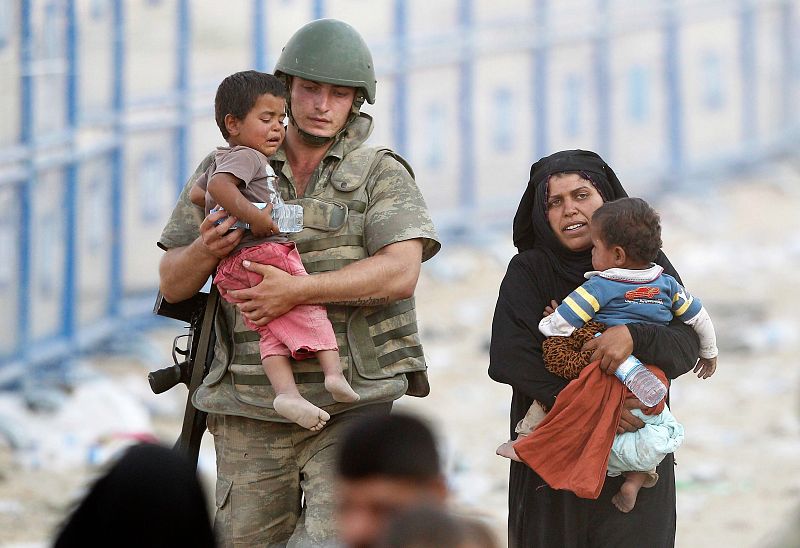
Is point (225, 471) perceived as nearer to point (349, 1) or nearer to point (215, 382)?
point (215, 382)

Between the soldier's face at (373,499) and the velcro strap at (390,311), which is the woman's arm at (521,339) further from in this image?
the soldier's face at (373,499)

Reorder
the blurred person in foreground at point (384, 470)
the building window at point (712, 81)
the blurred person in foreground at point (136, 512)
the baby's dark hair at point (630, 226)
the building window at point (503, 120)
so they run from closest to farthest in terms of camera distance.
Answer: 1. the blurred person in foreground at point (136, 512)
2. the blurred person in foreground at point (384, 470)
3. the baby's dark hair at point (630, 226)
4. the building window at point (503, 120)
5. the building window at point (712, 81)

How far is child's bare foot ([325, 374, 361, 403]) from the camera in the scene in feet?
13.1

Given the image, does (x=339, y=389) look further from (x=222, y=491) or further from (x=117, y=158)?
(x=117, y=158)

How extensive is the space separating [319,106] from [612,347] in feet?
3.46

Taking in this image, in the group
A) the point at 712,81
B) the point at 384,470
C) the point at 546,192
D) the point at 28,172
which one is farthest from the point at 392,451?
the point at 712,81

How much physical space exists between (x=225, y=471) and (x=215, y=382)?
0.83ft

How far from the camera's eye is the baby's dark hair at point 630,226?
3.88 metres

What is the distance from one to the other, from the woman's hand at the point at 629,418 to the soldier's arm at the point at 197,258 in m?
1.11

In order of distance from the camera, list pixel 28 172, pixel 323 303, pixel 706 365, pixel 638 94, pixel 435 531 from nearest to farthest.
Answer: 1. pixel 435 531
2. pixel 323 303
3. pixel 706 365
4. pixel 28 172
5. pixel 638 94

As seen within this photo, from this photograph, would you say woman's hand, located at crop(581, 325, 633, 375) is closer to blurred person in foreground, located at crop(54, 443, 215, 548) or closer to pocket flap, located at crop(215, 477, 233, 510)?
pocket flap, located at crop(215, 477, 233, 510)

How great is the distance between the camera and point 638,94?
Answer: 14.2 m

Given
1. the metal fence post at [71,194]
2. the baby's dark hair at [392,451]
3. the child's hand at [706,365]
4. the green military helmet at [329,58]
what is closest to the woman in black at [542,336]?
the child's hand at [706,365]

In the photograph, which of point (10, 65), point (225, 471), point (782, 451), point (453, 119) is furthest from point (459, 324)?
point (225, 471)
